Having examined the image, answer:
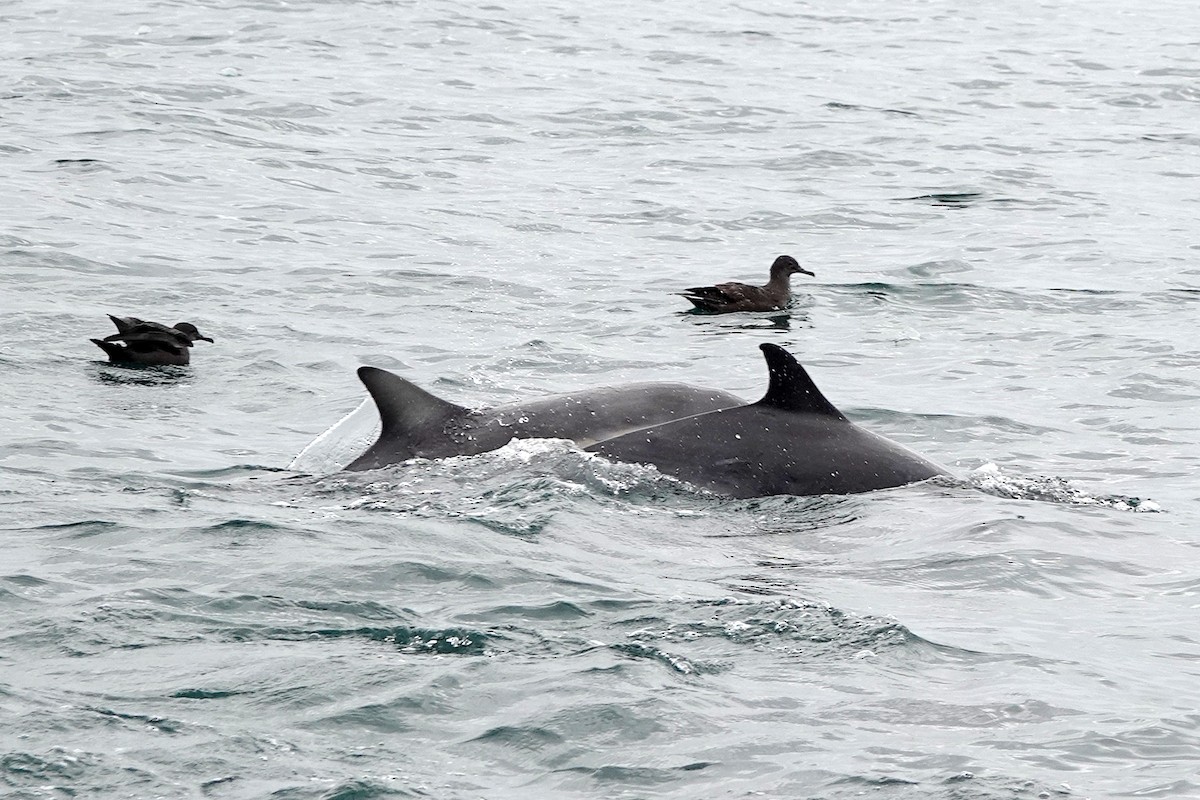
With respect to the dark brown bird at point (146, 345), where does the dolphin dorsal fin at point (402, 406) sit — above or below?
above

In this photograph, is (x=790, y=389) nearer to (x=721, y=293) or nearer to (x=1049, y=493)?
(x=1049, y=493)

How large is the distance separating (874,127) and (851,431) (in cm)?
1752

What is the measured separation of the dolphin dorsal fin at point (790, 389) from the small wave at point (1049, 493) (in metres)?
1.02

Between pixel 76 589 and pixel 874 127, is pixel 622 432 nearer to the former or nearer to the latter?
pixel 76 589

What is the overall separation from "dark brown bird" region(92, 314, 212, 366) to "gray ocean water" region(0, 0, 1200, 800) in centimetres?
22

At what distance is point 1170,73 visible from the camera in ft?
102

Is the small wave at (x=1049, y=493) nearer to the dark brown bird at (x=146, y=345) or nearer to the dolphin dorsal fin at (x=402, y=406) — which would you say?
the dolphin dorsal fin at (x=402, y=406)

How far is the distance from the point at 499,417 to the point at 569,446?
467mm

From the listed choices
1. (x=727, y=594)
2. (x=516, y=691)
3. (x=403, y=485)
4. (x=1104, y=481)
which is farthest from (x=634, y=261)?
(x=516, y=691)

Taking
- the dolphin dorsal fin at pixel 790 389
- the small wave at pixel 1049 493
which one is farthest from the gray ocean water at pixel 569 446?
the dolphin dorsal fin at pixel 790 389

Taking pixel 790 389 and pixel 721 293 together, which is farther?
pixel 721 293

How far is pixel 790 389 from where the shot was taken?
8.92 meters

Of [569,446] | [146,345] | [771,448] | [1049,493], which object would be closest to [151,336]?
[146,345]

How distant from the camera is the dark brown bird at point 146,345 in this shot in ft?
39.9
